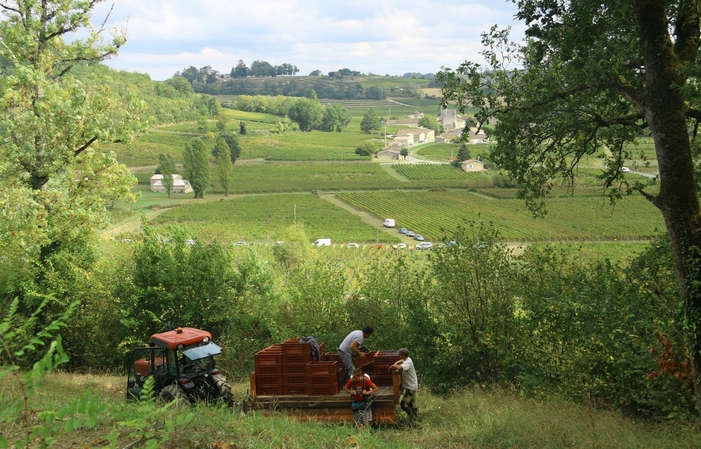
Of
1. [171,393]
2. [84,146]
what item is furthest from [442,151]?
[171,393]

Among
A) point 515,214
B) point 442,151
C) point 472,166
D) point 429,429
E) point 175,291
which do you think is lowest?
point 515,214

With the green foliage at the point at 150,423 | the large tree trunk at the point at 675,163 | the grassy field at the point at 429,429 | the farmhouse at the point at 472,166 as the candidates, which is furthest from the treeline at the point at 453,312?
the farmhouse at the point at 472,166

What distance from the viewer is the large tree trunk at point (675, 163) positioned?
8.32m

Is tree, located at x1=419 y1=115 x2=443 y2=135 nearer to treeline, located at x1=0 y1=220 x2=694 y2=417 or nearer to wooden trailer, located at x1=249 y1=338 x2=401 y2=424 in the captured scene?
treeline, located at x1=0 y1=220 x2=694 y2=417

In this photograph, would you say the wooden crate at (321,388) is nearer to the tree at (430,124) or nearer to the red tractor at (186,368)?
the red tractor at (186,368)

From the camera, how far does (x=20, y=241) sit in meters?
17.2

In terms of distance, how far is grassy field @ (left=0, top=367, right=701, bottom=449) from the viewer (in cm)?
642

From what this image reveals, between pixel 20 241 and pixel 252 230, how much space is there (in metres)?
53.2

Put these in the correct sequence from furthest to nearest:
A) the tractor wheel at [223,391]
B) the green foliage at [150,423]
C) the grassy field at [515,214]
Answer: the grassy field at [515,214] → the tractor wheel at [223,391] → the green foliage at [150,423]

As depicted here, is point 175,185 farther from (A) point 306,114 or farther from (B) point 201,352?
(B) point 201,352

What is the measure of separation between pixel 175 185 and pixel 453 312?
8831 centimetres

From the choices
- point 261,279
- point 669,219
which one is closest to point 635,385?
point 669,219

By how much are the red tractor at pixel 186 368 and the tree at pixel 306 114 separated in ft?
520

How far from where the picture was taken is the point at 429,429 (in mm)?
9586
